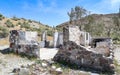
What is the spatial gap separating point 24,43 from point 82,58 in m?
4.83

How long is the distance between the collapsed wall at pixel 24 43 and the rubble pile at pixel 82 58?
1.86 m

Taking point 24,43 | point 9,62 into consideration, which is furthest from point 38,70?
point 24,43

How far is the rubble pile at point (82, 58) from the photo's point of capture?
14234 millimetres

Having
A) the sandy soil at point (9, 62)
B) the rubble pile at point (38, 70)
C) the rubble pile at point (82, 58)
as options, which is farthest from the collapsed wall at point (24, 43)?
the rubble pile at point (38, 70)

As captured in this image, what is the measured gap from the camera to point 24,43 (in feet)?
58.0

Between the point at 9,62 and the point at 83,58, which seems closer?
the point at 83,58

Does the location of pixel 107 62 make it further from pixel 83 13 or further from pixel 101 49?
pixel 83 13

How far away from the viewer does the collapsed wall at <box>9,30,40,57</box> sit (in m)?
16.9

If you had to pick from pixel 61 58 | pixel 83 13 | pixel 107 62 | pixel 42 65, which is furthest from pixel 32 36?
pixel 83 13

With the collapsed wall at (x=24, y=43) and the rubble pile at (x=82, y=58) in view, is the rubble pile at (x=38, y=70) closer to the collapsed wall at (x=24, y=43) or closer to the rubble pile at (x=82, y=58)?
the rubble pile at (x=82, y=58)

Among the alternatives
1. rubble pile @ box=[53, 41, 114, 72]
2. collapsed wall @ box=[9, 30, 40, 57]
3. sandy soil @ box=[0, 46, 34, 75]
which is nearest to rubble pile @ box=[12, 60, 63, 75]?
sandy soil @ box=[0, 46, 34, 75]

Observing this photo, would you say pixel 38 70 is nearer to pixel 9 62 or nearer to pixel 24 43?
pixel 9 62

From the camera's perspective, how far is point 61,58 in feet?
51.5

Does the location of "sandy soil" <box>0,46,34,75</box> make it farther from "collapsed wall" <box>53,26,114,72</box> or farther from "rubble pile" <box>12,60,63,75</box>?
"collapsed wall" <box>53,26,114,72</box>
